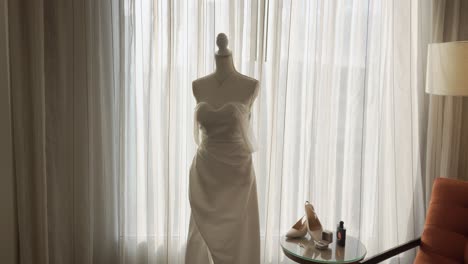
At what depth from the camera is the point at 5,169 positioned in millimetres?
2312

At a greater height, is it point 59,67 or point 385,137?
point 59,67

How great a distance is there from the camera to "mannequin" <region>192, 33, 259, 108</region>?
2102mm

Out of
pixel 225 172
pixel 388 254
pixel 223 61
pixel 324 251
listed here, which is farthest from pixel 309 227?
pixel 223 61

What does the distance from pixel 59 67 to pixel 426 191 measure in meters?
2.32

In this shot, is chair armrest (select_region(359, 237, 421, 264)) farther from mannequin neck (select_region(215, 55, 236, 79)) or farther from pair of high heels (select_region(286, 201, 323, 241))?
mannequin neck (select_region(215, 55, 236, 79))

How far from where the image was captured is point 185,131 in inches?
99.4

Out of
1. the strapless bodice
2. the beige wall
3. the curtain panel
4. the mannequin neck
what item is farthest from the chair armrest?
the beige wall

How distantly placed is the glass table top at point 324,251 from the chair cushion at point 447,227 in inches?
12.5

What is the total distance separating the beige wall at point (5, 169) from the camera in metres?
2.26

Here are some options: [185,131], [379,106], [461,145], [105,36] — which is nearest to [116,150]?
[185,131]

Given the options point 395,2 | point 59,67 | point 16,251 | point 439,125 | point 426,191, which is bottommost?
point 16,251

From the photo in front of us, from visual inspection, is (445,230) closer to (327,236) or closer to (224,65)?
(327,236)

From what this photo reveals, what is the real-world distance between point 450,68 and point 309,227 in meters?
1.02

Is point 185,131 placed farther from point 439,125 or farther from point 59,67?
point 439,125
